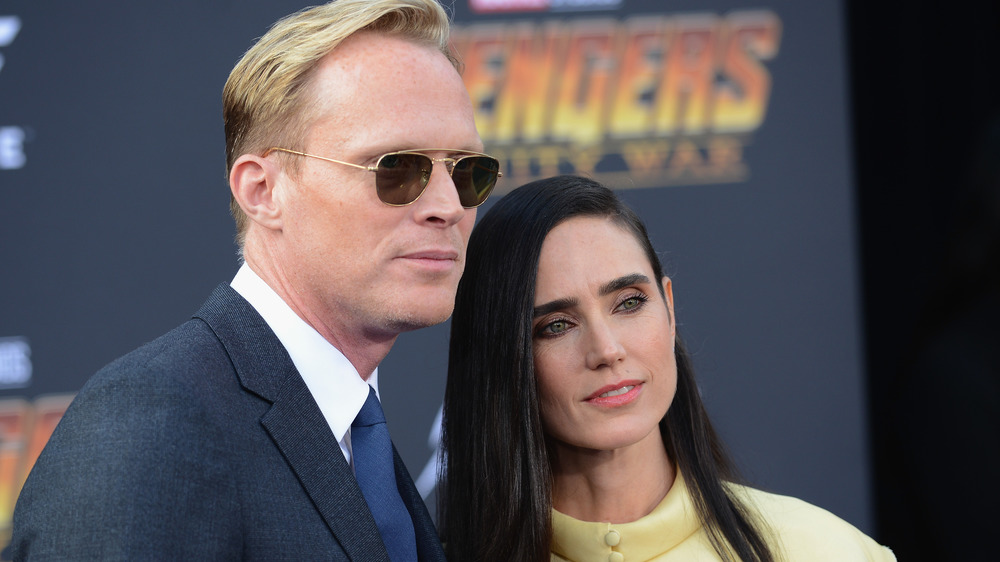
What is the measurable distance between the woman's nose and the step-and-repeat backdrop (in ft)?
6.89

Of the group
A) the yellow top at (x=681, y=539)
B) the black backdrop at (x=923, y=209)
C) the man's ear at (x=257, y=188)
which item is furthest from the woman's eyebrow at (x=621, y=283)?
the black backdrop at (x=923, y=209)

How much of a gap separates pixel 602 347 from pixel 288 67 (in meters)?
0.97

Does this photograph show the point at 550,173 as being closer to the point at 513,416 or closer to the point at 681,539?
the point at 513,416

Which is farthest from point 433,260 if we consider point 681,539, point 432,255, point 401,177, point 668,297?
point 681,539

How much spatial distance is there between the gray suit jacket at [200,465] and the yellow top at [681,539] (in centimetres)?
78

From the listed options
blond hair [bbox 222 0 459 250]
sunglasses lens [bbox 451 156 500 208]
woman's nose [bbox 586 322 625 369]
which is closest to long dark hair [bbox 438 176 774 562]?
woman's nose [bbox 586 322 625 369]

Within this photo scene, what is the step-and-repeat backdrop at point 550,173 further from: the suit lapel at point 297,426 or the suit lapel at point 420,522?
the suit lapel at point 297,426

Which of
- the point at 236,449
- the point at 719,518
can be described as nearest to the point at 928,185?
the point at 719,518

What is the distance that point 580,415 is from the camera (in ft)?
7.66

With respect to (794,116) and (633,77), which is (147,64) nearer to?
(633,77)

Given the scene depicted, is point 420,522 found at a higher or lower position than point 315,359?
lower

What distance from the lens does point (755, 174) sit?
4582 millimetres

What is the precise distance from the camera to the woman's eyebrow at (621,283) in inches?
92.4

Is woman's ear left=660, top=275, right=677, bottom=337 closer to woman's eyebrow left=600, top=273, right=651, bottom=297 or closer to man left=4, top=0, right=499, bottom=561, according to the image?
woman's eyebrow left=600, top=273, right=651, bottom=297
